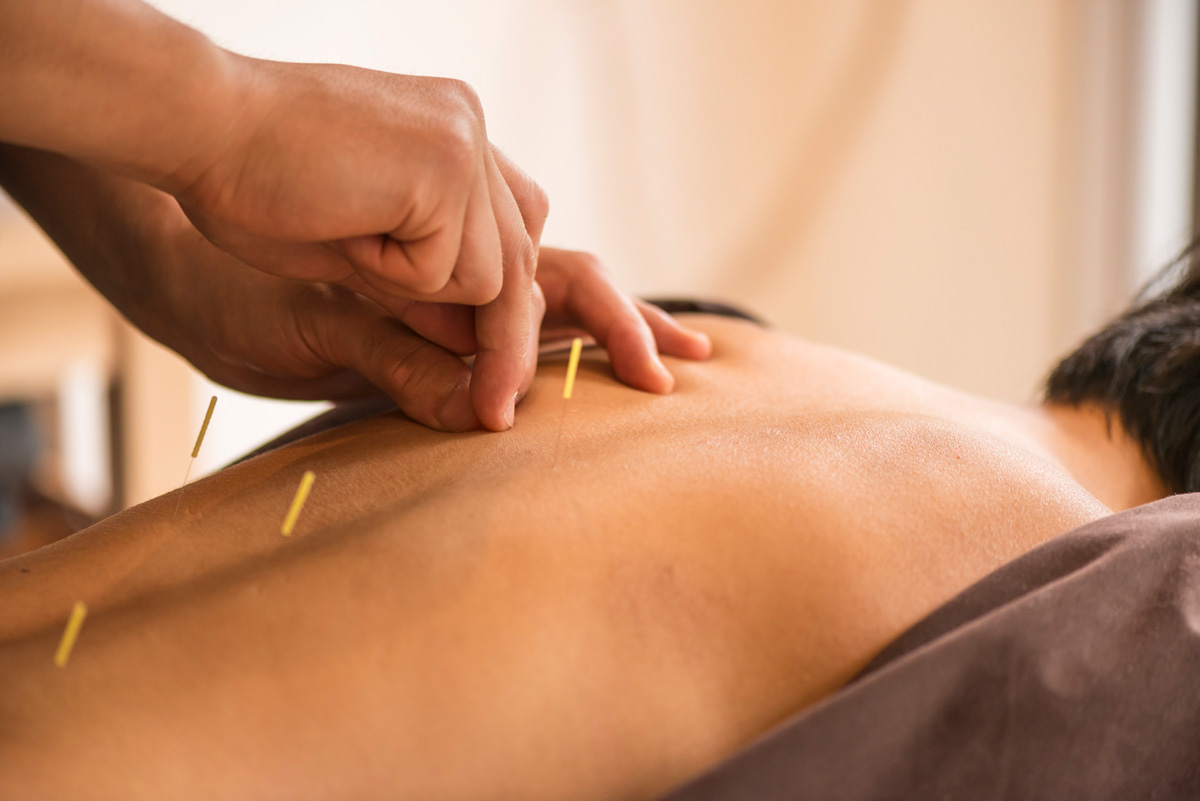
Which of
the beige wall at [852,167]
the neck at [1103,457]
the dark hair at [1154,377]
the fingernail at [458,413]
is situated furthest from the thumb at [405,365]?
the beige wall at [852,167]

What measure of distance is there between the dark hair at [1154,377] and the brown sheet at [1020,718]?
20.8 inches

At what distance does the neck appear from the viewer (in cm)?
103

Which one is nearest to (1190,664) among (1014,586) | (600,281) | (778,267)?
(1014,586)

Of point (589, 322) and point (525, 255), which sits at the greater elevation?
point (525, 255)

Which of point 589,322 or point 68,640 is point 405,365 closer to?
point 589,322

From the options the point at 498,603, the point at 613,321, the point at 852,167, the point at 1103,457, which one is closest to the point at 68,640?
the point at 498,603

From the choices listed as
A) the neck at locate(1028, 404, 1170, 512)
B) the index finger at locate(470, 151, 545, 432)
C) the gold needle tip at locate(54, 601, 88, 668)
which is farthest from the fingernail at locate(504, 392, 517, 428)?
the neck at locate(1028, 404, 1170, 512)

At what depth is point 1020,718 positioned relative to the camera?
550mm

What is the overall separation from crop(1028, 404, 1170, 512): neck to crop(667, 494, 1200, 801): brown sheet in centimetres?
47

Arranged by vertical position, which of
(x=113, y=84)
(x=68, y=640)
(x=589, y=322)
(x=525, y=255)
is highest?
(x=113, y=84)

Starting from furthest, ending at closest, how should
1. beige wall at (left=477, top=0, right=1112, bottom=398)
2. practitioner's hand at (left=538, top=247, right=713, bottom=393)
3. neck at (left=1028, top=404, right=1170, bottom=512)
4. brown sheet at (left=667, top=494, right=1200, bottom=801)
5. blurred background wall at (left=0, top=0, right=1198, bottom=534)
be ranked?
beige wall at (left=477, top=0, right=1112, bottom=398) < blurred background wall at (left=0, top=0, right=1198, bottom=534) < neck at (left=1028, top=404, right=1170, bottom=512) < practitioner's hand at (left=538, top=247, right=713, bottom=393) < brown sheet at (left=667, top=494, right=1200, bottom=801)

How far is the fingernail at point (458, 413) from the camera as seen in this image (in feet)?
2.64

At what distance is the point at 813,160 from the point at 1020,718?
245 centimetres

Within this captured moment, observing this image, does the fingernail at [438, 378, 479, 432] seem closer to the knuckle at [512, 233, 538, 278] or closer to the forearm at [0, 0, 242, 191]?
the knuckle at [512, 233, 538, 278]
